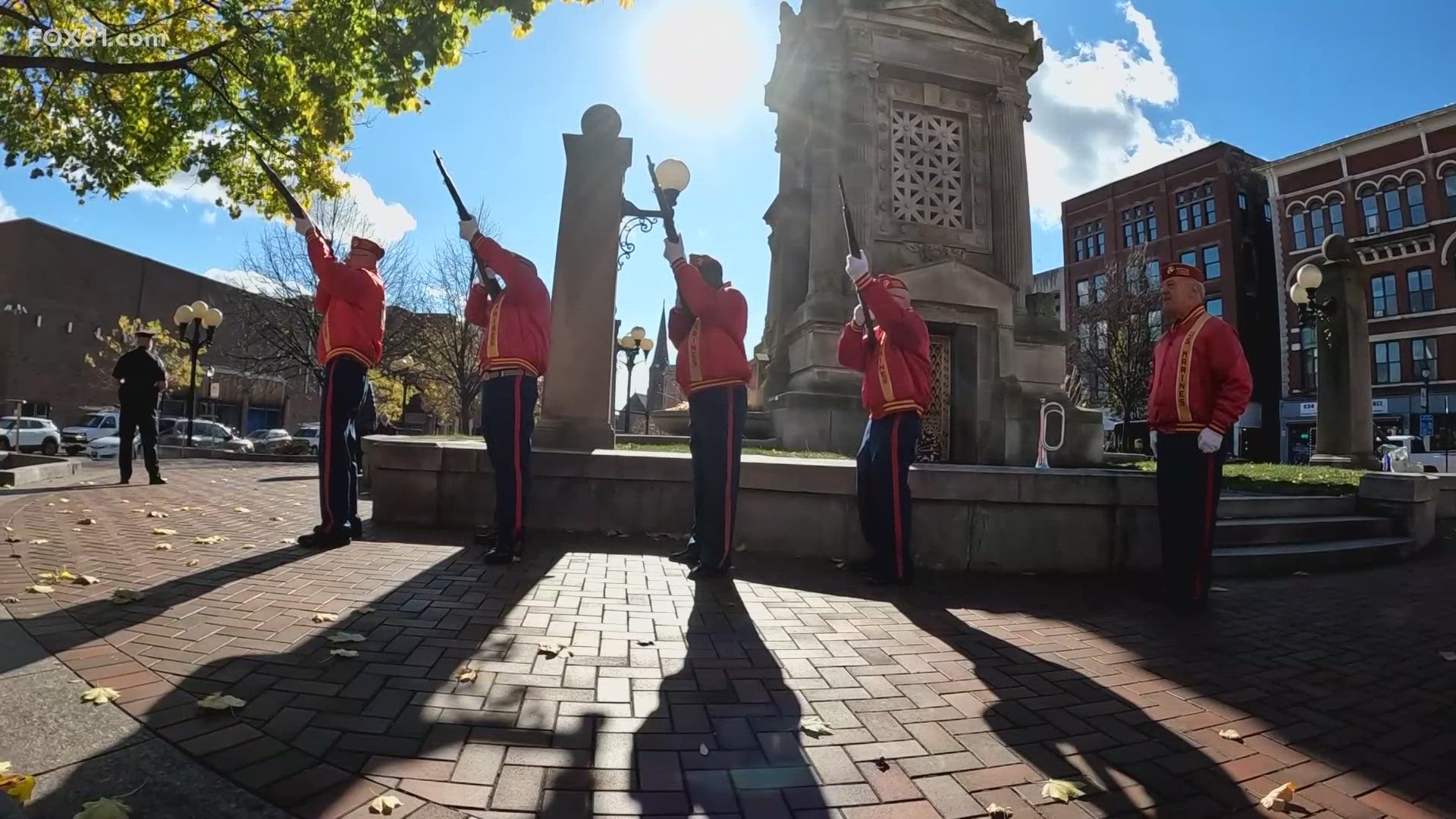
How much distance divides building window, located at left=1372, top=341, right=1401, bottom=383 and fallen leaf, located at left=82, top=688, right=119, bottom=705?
47.2m

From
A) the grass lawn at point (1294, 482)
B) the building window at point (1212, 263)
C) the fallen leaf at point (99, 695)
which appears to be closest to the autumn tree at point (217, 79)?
the fallen leaf at point (99, 695)

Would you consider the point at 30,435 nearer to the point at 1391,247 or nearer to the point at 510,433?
the point at 510,433

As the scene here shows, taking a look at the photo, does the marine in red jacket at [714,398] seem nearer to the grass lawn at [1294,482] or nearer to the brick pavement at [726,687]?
the brick pavement at [726,687]

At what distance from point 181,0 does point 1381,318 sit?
48666 mm

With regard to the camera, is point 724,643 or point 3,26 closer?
point 724,643

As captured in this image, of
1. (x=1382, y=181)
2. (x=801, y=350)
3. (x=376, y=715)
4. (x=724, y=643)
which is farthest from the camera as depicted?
(x=1382, y=181)

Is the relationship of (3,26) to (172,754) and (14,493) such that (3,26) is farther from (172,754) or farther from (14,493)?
(172,754)

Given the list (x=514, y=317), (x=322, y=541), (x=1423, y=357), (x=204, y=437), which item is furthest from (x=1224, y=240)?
(x=204, y=437)

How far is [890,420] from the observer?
476 centimetres

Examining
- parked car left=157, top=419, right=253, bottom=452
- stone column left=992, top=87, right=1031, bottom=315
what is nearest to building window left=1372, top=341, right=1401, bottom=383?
stone column left=992, top=87, right=1031, bottom=315

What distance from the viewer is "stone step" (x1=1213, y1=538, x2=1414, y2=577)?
5898 millimetres

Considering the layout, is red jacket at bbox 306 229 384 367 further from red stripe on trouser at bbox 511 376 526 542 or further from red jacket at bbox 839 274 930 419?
red jacket at bbox 839 274 930 419

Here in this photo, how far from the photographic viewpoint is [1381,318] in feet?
115

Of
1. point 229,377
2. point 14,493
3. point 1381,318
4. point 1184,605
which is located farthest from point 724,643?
point 229,377
